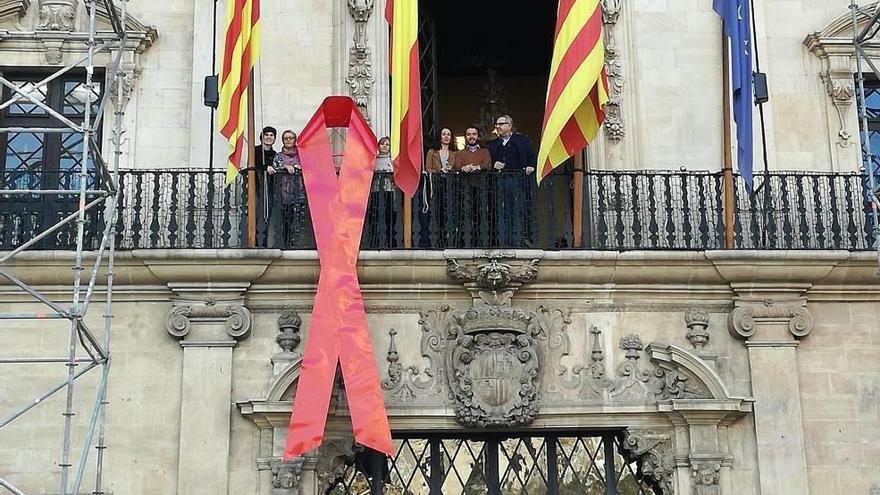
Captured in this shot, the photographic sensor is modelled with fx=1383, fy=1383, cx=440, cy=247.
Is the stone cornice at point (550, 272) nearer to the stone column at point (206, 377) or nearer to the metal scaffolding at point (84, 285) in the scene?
the stone column at point (206, 377)

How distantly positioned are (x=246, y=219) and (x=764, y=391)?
16.3ft

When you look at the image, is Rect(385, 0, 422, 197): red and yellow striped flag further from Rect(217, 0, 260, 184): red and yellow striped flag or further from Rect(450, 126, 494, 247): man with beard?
Rect(217, 0, 260, 184): red and yellow striped flag

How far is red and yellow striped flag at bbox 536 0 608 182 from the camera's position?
12.5m

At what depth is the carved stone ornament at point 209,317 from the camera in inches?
484

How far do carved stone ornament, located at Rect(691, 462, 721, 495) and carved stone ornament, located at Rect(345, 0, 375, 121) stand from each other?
462cm

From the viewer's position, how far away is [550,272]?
12.5 m

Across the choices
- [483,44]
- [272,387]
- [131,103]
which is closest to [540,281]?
[272,387]

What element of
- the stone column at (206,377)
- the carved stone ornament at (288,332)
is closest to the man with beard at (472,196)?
the carved stone ornament at (288,332)

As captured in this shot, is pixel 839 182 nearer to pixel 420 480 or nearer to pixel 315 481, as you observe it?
pixel 420 480

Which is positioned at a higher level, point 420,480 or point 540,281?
point 540,281

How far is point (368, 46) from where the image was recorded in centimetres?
1392

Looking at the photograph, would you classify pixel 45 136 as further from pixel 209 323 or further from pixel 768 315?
pixel 768 315

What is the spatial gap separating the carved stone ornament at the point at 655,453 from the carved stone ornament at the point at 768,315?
120 centimetres

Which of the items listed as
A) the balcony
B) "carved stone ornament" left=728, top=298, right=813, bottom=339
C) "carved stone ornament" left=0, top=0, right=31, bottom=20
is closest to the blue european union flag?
the balcony
